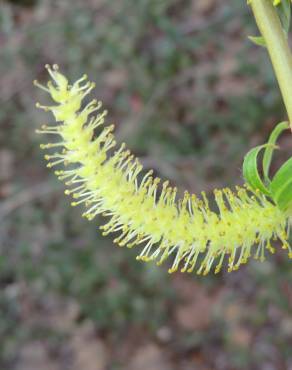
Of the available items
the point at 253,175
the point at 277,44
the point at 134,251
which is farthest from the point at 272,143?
the point at 134,251

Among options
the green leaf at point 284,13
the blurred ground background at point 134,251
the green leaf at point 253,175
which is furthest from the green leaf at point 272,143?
the blurred ground background at point 134,251

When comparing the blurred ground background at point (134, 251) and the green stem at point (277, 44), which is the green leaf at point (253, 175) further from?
the blurred ground background at point (134, 251)

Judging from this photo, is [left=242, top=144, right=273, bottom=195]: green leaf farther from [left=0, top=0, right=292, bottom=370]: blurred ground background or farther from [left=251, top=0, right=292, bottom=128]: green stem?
[left=0, top=0, right=292, bottom=370]: blurred ground background

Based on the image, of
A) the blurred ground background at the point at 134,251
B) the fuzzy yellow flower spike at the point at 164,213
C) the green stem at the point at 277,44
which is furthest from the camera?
the blurred ground background at the point at 134,251

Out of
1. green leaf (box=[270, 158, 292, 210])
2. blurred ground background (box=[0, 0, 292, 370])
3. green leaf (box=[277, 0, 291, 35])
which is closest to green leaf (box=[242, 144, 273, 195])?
green leaf (box=[270, 158, 292, 210])

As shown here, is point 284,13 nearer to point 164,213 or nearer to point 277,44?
point 277,44

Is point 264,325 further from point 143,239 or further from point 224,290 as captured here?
point 143,239
